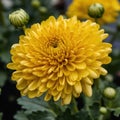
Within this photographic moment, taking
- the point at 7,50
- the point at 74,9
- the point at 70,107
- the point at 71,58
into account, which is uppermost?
the point at 74,9

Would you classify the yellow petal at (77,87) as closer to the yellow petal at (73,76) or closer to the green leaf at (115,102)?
the yellow petal at (73,76)

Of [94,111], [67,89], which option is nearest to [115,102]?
[94,111]

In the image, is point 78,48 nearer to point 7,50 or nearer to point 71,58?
point 71,58

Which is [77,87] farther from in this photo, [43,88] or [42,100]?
[42,100]

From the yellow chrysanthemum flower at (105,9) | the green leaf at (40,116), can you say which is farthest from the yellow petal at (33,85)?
the yellow chrysanthemum flower at (105,9)

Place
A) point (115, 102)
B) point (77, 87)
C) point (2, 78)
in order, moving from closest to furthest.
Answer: point (77, 87), point (115, 102), point (2, 78)

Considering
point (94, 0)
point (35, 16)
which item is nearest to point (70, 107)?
point (94, 0)
